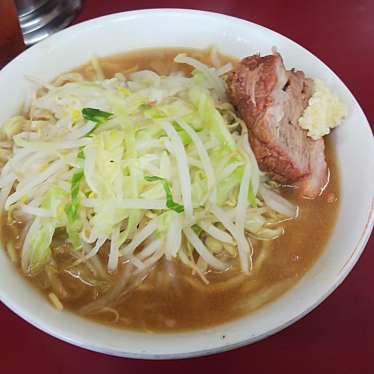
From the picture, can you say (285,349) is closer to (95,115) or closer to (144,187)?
(144,187)

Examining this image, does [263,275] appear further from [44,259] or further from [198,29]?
[198,29]

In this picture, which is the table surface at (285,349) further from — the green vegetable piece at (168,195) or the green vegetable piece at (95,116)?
the green vegetable piece at (95,116)

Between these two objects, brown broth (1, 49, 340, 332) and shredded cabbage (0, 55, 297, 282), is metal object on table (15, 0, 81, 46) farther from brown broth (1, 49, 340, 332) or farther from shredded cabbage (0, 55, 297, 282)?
brown broth (1, 49, 340, 332)

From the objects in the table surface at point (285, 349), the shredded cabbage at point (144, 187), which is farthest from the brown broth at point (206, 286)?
the table surface at point (285, 349)

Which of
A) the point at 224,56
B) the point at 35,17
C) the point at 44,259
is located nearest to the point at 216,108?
the point at 224,56

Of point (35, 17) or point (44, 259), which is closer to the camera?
point (44, 259)

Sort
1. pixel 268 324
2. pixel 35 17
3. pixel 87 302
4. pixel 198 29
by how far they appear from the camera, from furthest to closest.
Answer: pixel 35 17 < pixel 198 29 < pixel 87 302 < pixel 268 324

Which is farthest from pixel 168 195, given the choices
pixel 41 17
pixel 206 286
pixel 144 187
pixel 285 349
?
pixel 41 17
